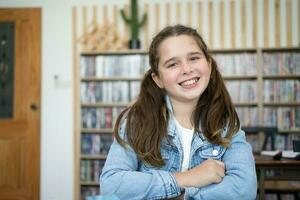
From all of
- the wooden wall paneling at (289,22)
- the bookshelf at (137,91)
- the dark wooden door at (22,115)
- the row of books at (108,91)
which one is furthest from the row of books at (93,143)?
the wooden wall paneling at (289,22)

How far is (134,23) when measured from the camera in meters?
4.02

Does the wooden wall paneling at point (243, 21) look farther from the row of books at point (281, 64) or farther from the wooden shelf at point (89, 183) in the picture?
the wooden shelf at point (89, 183)

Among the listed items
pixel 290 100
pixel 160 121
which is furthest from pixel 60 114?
pixel 160 121

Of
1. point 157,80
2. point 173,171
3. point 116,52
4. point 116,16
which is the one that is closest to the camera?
point 173,171

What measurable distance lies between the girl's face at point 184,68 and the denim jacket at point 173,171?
12 cm

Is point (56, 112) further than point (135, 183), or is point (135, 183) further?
point (56, 112)

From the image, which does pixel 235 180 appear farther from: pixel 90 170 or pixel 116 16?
pixel 116 16

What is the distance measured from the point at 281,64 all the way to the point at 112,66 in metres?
1.87

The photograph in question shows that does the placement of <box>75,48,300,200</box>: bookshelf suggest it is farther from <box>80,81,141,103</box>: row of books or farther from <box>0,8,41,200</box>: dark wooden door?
<box>0,8,41,200</box>: dark wooden door

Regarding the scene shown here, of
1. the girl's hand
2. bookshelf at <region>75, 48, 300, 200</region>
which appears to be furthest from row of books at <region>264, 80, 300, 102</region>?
the girl's hand

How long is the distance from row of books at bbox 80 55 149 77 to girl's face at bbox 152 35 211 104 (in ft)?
8.86

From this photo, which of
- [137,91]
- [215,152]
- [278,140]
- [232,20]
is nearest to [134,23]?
[137,91]

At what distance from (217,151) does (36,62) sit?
3.51 meters

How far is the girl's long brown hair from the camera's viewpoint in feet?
3.72
